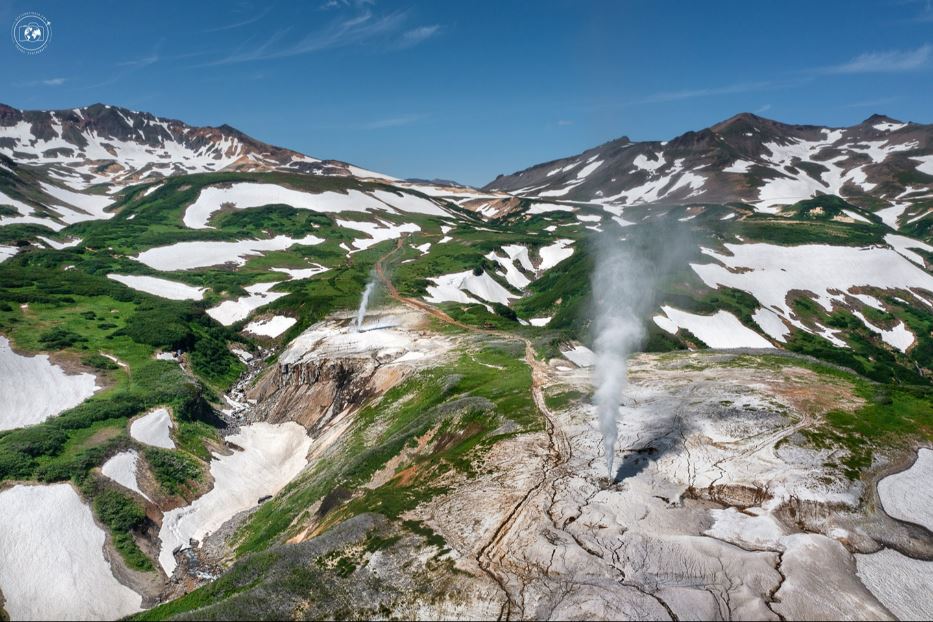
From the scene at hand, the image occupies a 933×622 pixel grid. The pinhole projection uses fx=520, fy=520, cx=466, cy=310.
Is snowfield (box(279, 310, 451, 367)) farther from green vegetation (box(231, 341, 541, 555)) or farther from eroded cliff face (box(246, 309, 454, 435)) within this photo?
green vegetation (box(231, 341, 541, 555))

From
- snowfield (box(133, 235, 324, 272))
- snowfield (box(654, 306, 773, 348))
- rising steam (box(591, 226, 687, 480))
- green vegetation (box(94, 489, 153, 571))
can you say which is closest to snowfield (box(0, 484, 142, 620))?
green vegetation (box(94, 489, 153, 571))

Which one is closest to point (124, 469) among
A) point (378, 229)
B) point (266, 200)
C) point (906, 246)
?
point (378, 229)

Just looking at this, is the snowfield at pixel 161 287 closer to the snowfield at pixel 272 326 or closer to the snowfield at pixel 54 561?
the snowfield at pixel 272 326

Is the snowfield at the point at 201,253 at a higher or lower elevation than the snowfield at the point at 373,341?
higher

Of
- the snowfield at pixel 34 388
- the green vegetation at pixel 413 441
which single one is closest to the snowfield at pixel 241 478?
the green vegetation at pixel 413 441

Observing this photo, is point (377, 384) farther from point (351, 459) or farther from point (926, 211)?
point (926, 211)

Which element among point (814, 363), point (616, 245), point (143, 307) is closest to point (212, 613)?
point (814, 363)

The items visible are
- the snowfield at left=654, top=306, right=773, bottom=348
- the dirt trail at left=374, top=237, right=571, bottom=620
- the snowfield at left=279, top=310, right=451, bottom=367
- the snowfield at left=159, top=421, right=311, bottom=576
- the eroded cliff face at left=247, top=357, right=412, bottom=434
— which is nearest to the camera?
the dirt trail at left=374, top=237, right=571, bottom=620

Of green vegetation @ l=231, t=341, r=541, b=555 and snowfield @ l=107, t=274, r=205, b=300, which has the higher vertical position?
snowfield @ l=107, t=274, r=205, b=300
